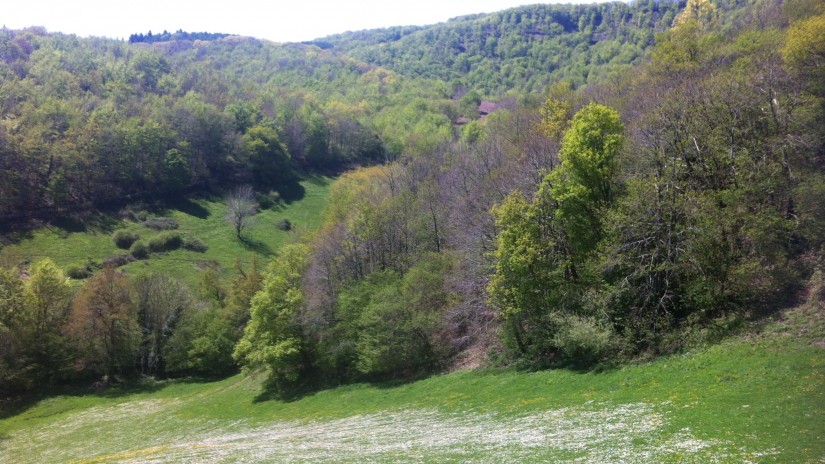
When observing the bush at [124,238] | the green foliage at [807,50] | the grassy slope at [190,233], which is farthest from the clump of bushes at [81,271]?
the green foliage at [807,50]

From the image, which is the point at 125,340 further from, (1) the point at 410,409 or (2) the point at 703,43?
(2) the point at 703,43

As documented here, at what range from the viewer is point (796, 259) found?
36969 millimetres

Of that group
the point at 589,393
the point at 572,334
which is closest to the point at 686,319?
the point at 572,334

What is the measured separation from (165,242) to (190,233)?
360 inches

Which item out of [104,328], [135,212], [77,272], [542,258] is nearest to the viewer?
[542,258]

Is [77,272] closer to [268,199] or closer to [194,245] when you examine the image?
[194,245]

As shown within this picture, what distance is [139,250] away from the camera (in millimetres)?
110750

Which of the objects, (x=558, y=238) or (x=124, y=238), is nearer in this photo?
(x=558, y=238)

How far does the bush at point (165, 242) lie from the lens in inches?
4471

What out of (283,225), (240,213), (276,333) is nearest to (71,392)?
(276,333)

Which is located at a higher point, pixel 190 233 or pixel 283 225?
pixel 190 233

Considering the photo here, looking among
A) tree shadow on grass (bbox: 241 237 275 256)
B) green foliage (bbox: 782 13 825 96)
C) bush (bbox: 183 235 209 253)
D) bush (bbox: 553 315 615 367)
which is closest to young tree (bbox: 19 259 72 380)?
bush (bbox: 183 235 209 253)

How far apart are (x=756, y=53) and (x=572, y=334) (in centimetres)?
4990

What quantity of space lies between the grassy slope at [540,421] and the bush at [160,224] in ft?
245
